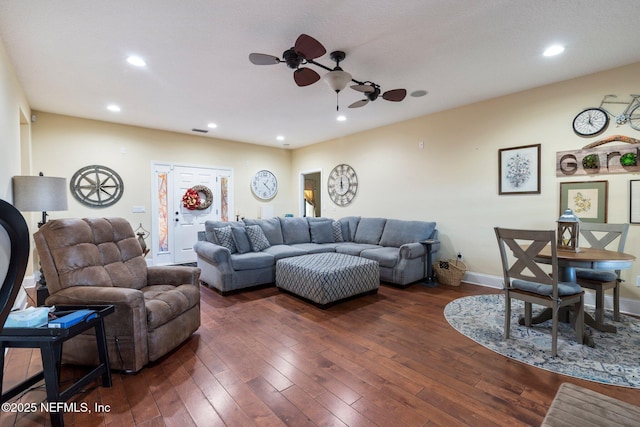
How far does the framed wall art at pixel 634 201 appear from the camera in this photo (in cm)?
311

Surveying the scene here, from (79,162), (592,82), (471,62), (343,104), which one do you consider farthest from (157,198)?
(592,82)

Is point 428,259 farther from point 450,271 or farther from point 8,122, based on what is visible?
point 8,122

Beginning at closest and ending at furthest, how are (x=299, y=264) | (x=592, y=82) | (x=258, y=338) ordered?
(x=258, y=338) < (x=592, y=82) < (x=299, y=264)

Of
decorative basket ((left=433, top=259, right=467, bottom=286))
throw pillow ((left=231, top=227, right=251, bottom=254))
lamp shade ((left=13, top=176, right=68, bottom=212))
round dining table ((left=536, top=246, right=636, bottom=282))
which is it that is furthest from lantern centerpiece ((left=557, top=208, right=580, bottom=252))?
lamp shade ((left=13, top=176, right=68, bottom=212))

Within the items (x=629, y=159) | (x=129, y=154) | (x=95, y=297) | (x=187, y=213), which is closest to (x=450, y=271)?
(x=629, y=159)

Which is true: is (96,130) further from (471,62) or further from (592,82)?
(592,82)

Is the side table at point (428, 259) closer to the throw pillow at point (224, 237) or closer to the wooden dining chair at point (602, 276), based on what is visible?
the wooden dining chair at point (602, 276)

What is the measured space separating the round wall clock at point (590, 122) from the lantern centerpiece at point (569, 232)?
1.31 metres

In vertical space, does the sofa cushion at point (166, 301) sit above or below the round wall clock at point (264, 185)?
below

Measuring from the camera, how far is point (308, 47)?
225cm

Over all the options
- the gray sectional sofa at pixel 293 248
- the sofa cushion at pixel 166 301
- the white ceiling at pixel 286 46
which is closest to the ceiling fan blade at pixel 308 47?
the white ceiling at pixel 286 46

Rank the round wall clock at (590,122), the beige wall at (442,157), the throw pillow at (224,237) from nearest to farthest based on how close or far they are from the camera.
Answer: the round wall clock at (590,122) → the beige wall at (442,157) → the throw pillow at (224,237)

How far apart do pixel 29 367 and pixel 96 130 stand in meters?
4.30

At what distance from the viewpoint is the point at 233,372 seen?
2.14m
